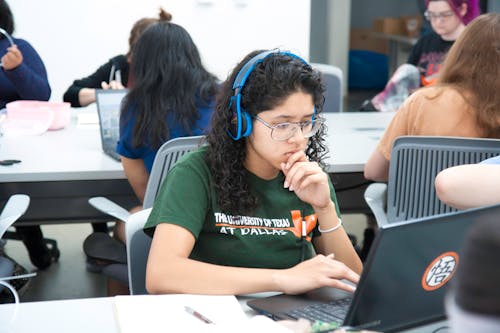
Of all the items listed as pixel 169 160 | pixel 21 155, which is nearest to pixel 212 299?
pixel 169 160

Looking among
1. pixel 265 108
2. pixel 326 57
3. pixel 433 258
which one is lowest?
pixel 326 57

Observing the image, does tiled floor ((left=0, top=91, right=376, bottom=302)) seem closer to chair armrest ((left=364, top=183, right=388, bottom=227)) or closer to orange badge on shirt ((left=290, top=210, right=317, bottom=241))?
chair armrest ((left=364, top=183, right=388, bottom=227))

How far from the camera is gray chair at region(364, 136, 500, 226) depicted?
7.53 feet

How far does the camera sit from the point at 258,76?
1679 millimetres

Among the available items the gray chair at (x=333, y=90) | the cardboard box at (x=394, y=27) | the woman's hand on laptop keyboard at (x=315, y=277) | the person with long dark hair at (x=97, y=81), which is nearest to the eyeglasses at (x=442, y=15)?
the gray chair at (x=333, y=90)

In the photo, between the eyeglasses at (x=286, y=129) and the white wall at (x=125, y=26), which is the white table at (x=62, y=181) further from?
the white wall at (x=125, y=26)

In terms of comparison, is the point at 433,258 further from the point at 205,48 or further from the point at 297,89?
the point at 205,48

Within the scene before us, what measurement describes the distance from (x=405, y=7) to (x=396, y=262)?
30.6 feet

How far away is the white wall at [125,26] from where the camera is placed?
17.8ft

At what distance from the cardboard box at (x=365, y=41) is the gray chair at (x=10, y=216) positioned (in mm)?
7797

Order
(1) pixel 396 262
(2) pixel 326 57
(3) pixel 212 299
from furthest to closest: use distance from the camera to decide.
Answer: (2) pixel 326 57 < (3) pixel 212 299 < (1) pixel 396 262

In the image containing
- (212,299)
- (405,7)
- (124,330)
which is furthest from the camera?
(405,7)

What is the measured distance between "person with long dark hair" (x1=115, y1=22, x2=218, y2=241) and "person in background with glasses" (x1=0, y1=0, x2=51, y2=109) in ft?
3.84

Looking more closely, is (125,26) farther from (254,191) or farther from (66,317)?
(66,317)
